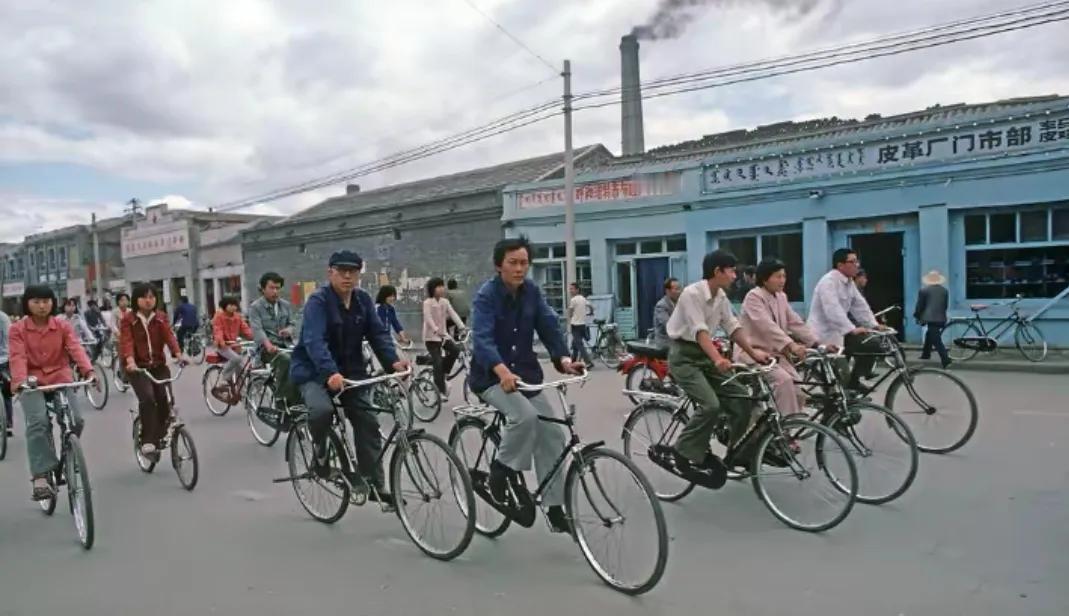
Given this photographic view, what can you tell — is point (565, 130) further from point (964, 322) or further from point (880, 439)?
point (880, 439)

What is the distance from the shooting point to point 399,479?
4918 millimetres

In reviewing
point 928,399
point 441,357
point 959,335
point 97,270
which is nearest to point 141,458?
point 441,357

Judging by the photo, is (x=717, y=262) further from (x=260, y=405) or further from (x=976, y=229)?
(x=976, y=229)

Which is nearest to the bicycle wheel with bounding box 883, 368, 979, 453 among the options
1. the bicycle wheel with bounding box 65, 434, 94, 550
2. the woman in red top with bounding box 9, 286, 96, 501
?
the bicycle wheel with bounding box 65, 434, 94, 550

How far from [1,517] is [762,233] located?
619 inches

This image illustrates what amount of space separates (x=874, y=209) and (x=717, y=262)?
12521 millimetres

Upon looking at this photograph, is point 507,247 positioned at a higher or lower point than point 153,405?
higher

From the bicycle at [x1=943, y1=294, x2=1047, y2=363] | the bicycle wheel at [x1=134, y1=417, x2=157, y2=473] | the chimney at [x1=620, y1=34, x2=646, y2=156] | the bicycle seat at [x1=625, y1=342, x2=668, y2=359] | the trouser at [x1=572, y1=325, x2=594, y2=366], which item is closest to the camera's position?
the bicycle wheel at [x1=134, y1=417, x2=157, y2=473]

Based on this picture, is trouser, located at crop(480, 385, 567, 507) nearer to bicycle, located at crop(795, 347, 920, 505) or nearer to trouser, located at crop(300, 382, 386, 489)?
trouser, located at crop(300, 382, 386, 489)

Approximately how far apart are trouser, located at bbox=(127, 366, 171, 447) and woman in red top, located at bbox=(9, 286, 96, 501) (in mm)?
922

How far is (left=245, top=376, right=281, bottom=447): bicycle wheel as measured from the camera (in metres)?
8.54

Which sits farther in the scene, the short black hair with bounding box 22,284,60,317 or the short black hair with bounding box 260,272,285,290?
the short black hair with bounding box 260,272,285,290

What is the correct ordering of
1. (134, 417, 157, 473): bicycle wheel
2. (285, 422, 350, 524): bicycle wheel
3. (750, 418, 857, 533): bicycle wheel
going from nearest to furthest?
1. (750, 418, 857, 533): bicycle wheel
2. (285, 422, 350, 524): bicycle wheel
3. (134, 417, 157, 473): bicycle wheel

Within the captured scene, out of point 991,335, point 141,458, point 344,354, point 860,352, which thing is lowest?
point 141,458
